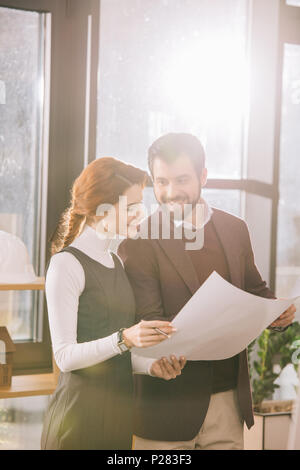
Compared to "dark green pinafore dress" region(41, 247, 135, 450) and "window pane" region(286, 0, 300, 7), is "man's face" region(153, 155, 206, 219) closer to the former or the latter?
"dark green pinafore dress" region(41, 247, 135, 450)

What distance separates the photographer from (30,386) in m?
1.58

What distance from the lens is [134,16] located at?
195cm

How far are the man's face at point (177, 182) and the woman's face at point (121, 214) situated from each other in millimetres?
133

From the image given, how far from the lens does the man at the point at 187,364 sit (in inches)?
48.2

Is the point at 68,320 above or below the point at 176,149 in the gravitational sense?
below

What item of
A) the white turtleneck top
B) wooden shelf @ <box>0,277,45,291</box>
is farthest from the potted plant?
the white turtleneck top

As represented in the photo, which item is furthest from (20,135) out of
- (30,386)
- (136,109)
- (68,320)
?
(68,320)

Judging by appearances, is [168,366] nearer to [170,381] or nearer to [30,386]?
[170,381]

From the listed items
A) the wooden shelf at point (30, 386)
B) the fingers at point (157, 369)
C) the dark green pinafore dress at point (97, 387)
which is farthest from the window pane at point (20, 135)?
the fingers at point (157, 369)

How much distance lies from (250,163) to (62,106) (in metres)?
0.83

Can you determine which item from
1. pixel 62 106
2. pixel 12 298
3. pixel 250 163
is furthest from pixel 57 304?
pixel 250 163

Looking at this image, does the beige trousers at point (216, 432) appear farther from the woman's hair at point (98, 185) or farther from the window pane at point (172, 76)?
the window pane at point (172, 76)

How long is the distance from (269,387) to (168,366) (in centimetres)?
112

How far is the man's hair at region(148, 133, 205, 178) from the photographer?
1361 millimetres
